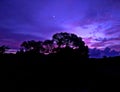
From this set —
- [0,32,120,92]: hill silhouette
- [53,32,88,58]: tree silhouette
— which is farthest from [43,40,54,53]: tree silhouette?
[0,32,120,92]: hill silhouette

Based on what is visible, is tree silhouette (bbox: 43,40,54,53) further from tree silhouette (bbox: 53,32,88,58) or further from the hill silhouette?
the hill silhouette

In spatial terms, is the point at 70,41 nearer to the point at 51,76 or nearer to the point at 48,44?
the point at 48,44

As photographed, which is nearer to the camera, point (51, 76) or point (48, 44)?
point (51, 76)

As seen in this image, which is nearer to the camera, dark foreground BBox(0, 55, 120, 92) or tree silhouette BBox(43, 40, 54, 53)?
dark foreground BBox(0, 55, 120, 92)

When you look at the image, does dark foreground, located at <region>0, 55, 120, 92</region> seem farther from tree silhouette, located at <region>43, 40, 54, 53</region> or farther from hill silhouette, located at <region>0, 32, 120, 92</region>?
tree silhouette, located at <region>43, 40, 54, 53</region>

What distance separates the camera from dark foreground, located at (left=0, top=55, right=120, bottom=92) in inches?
513

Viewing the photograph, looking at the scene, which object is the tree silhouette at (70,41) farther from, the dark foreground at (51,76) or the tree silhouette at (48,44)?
the dark foreground at (51,76)

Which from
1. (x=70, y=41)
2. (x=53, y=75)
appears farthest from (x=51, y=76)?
(x=70, y=41)

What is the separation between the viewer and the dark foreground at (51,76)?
42.7 feet

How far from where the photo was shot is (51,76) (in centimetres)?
1375

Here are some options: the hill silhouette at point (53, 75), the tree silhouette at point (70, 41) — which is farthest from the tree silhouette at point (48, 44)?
the hill silhouette at point (53, 75)

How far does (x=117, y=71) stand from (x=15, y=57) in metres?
9.55

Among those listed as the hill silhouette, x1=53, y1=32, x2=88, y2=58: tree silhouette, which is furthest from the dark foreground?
x1=53, y1=32, x2=88, y2=58: tree silhouette

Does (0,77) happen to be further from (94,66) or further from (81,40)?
(81,40)
